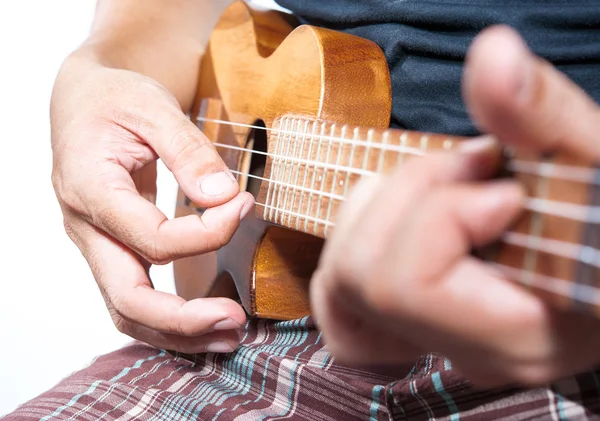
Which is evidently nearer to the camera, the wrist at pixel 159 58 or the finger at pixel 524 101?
the finger at pixel 524 101

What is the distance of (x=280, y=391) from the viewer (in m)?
0.73

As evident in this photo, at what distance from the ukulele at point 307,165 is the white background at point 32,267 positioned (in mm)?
706

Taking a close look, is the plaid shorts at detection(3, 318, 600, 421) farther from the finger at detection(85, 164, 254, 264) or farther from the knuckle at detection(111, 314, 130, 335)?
the finger at detection(85, 164, 254, 264)

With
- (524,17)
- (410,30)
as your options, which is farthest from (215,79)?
(524,17)

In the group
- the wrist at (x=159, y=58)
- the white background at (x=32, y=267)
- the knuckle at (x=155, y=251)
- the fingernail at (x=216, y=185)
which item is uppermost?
the wrist at (x=159, y=58)

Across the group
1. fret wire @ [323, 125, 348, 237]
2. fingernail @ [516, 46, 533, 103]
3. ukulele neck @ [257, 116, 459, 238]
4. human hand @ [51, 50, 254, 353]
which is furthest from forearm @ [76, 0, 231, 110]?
fingernail @ [516, 46, 533, 103]

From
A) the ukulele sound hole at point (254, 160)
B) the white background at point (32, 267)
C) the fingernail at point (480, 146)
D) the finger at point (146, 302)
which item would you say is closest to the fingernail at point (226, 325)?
the finger at point (146, 302)

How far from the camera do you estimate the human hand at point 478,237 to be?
32 centimetres

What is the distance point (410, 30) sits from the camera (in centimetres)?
74

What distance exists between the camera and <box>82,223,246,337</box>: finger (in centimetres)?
71

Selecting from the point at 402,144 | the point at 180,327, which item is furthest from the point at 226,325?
the point at 402,144

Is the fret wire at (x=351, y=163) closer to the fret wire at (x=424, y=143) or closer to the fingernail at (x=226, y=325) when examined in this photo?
the fret wire at (x=424, y=143)

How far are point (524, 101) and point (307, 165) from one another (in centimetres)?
30

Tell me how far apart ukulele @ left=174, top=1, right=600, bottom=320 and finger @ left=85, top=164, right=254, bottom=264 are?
2.5 inches
